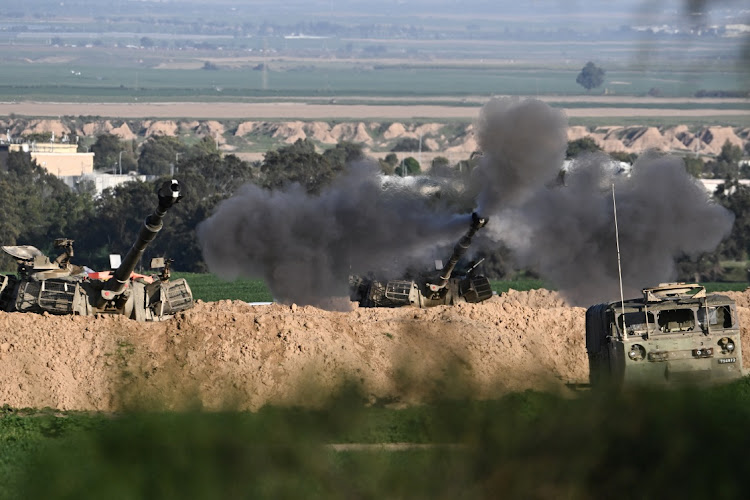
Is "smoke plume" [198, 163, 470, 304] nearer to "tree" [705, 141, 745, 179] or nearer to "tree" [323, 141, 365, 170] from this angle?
"tree" [323, 141, 365, 170]

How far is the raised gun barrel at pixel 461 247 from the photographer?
35188 mm

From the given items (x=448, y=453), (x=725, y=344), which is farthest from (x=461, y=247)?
(x=448, y=453)

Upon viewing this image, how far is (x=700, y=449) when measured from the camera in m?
6.41

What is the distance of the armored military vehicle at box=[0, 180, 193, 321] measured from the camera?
29812 mm

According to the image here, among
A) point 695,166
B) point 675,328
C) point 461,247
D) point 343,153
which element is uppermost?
point 343,153

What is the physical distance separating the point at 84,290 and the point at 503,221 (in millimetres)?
18533

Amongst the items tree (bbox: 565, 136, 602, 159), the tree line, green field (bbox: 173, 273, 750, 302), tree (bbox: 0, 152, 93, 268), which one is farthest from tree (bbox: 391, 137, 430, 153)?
green field (bbox: 173, 273, 750, 302)

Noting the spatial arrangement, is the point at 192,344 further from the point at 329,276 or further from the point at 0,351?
the point at 329,276


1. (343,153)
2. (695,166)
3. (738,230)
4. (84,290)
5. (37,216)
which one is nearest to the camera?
(84,290)

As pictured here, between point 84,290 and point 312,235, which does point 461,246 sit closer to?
point 312,235

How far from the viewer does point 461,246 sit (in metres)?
35.5

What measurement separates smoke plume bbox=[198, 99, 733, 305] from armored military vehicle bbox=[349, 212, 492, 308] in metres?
1.81

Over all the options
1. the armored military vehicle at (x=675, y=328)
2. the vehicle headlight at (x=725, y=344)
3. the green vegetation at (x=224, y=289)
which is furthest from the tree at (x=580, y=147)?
the vehicle headlight at (x=725, y=344)

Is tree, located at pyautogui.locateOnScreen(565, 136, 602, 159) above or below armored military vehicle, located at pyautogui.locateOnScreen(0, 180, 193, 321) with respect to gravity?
above
